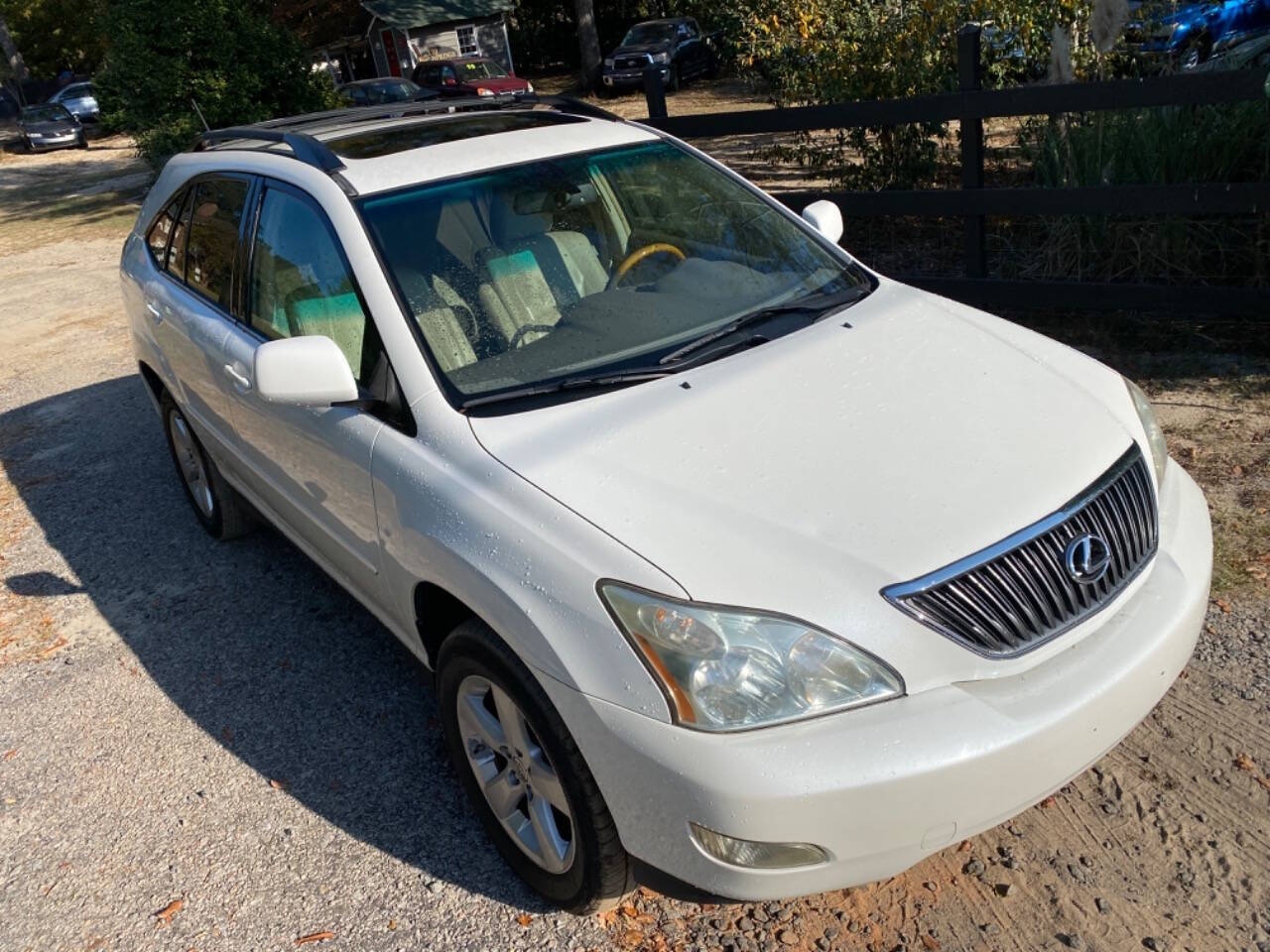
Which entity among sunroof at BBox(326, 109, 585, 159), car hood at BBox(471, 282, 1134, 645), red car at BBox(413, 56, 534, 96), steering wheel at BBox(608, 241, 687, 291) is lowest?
red car at BBox(413, 56, 534, 96)

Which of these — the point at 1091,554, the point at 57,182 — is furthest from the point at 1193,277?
the point at 57,182

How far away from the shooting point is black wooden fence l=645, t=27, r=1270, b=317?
18.2 feet

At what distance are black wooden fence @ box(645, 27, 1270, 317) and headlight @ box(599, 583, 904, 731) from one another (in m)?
4.29

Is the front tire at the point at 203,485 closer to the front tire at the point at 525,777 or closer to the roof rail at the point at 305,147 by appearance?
the roof rail at the point at 305,147

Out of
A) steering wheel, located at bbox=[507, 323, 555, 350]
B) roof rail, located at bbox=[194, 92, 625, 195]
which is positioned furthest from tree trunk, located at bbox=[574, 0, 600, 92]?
steering wheel, located at bbox=[507, 323, 555, 350]

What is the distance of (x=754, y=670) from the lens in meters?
2.38

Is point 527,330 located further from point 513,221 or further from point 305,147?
point 305,147

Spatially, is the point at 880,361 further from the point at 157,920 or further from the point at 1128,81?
the point at 1128,81

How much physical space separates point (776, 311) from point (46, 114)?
3942 cm

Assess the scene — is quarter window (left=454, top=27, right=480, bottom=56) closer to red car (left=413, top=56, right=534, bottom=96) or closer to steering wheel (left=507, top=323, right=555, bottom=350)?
red car (left=413, top=56, right=534, bottom=96)

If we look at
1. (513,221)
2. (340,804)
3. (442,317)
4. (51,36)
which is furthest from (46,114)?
(340,804)

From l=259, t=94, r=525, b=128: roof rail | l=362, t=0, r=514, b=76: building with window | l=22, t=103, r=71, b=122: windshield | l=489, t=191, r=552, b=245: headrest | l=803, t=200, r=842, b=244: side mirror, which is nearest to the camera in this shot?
l=489, t=191, r=552, b=245: headrest

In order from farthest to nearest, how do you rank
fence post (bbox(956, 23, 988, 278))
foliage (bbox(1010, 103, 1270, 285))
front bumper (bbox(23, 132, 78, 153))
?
front bumper (bbox(23, 132, 78, 153)) → fence post (bbox(956, 23, 988, 278)) → foliage (bbox(1010, 103, 1270, 285))

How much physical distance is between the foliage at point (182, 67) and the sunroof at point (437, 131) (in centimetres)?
1409
